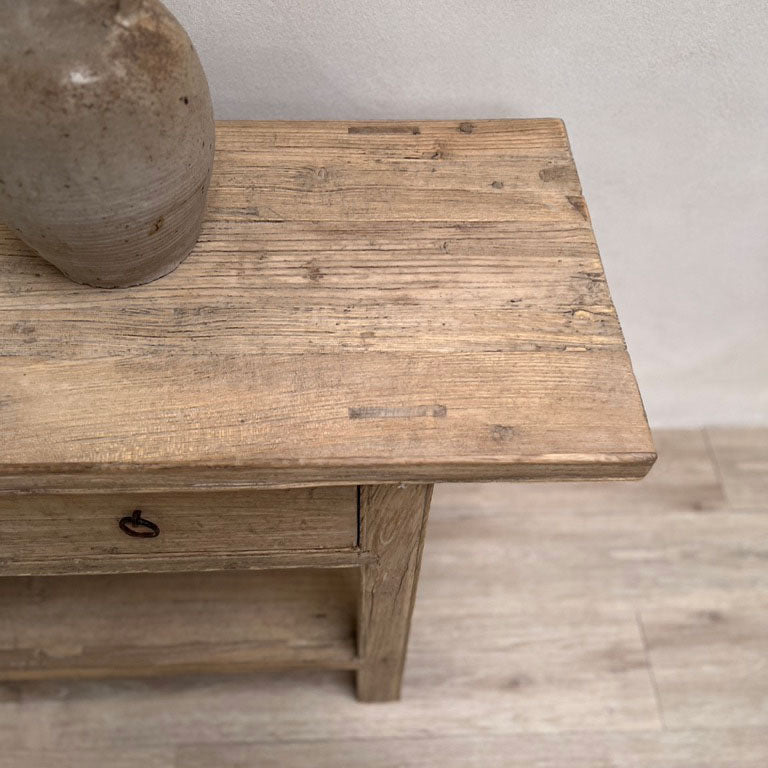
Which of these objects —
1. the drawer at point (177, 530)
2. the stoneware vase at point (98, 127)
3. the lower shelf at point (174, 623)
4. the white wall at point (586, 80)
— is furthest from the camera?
the lower shelf at point (174, 623)

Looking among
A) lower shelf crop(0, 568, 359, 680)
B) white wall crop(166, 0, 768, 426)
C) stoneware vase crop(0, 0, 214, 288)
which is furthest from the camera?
lower shelf crop(0, 568, 359, 680)

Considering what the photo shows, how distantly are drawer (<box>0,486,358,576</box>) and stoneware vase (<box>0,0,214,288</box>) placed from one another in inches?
7.7

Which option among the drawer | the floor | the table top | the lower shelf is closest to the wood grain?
the floor

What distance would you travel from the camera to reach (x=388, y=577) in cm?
74

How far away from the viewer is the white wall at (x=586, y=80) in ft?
2.40

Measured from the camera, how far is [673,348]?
45.8 inches

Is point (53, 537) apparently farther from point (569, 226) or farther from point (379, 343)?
point (569, 226)

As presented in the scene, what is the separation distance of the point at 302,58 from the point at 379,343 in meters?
0.33

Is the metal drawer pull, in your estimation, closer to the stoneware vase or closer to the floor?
the stoneware vase

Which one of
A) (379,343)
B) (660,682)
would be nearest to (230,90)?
(379,343)

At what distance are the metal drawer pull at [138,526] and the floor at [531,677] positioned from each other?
49cm

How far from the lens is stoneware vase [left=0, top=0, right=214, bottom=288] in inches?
18.4

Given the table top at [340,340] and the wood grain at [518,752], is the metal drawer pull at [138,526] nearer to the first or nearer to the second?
the table top at [340,340]

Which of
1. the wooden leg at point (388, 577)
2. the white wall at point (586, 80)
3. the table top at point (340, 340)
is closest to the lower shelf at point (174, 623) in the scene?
the wooden leg at point (388, 577)
